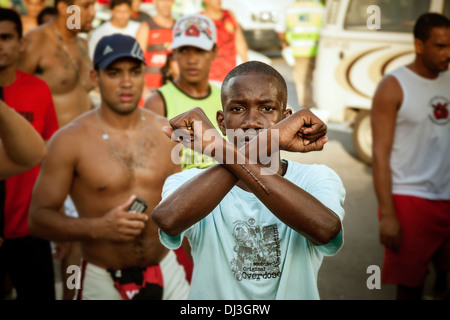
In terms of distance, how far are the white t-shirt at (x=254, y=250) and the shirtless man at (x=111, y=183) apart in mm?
1043

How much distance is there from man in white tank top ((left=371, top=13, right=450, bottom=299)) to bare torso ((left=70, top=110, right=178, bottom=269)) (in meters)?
1.67

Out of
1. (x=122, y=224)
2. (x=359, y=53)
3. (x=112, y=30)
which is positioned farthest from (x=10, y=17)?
(x=359, y=53)

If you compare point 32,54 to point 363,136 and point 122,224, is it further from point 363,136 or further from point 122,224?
point 363,136

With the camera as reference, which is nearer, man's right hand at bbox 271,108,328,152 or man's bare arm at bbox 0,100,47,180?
man's right hand at bbox 271,108,328,152

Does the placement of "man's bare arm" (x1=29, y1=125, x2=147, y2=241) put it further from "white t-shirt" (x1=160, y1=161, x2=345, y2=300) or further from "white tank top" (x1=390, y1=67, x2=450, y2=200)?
"white tank top" (x1=390, y1=67, x2=450, y2=200)

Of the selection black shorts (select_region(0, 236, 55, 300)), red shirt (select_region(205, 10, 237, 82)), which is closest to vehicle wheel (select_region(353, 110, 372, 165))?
red shirt (select_region(205, 10, 237, 82))

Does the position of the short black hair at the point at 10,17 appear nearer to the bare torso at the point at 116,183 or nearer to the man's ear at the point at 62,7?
the bare torso at the point at 116,183

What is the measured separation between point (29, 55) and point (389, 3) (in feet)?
17.8

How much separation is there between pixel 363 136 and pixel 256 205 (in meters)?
6.88

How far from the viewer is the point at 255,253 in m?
1.89

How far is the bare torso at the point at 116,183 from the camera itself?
3.14 meters

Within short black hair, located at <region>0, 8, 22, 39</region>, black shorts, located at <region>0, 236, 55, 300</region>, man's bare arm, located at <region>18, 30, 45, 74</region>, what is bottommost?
black shorts, located at <region>0, 236, 55, 300</region>

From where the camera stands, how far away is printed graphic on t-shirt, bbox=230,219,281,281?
1891 mm
